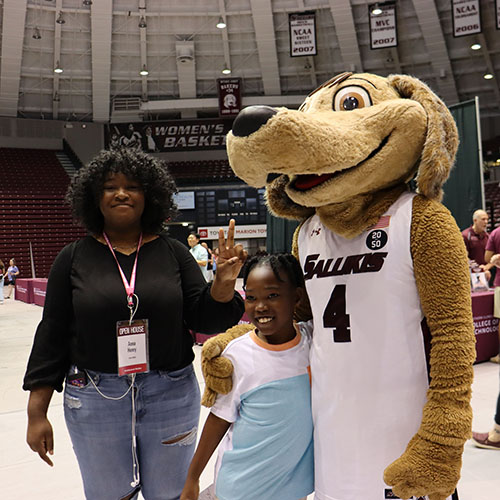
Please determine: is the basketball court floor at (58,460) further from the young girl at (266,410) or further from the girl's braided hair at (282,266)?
the girl's braided hair at (282,266)

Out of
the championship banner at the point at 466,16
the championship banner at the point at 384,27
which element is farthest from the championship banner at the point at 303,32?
the championship banner at the point at 466,16

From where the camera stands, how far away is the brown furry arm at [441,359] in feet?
3.57

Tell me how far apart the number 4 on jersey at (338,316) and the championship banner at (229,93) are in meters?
17.3

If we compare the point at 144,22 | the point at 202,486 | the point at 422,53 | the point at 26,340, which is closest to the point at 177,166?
the point at 144,22

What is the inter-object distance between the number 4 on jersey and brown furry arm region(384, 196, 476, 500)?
18 centimetres

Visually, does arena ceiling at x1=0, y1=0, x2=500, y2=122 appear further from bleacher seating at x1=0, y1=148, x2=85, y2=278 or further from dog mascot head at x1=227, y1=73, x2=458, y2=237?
dog mascot head at x1=227, y1=73, x2=458, y2=237

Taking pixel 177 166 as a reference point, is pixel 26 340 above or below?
below

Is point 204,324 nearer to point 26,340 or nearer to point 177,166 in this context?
point 26,340

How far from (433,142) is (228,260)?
0.67 meters

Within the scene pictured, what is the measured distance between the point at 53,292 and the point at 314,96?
96cm

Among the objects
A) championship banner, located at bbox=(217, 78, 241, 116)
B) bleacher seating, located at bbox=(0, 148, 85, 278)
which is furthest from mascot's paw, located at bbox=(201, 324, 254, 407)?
bleacher seating, located at bbox=(0, 148, 85, 278)

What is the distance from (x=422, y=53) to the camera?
680 inches

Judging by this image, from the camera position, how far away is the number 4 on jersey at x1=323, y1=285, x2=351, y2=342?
1.23m

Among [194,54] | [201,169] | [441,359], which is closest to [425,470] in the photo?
[441,359]
